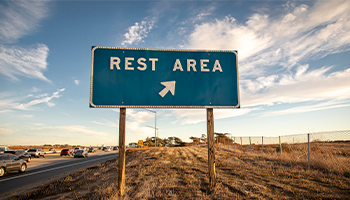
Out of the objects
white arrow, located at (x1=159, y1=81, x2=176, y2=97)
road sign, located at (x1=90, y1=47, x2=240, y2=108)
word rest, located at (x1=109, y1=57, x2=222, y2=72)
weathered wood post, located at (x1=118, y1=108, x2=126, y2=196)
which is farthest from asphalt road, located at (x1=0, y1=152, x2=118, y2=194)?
white arrow, located at (x1=159, y1=81, x2=176, y2=97)

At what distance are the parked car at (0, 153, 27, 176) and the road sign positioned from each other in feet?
48.0

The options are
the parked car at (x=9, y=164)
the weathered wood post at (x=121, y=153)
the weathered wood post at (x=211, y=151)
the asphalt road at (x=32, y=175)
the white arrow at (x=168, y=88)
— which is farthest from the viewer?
the parked car at (x=9, y=164)

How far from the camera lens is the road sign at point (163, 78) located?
6.48 metres

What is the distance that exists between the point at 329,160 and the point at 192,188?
8.82m

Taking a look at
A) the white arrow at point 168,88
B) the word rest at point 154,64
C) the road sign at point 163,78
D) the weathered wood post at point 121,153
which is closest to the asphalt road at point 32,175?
the weathered wood post at point 121,153

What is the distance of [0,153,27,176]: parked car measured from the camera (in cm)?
1541

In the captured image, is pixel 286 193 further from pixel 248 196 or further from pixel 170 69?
pixel 170 69

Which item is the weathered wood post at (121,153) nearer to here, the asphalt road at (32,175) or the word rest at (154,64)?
the word rest at (154,64)

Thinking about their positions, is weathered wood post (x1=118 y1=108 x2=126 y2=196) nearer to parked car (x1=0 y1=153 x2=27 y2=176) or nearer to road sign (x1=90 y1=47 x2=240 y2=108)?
road sign (x1=90 y1=47 x2=240 y2=108)

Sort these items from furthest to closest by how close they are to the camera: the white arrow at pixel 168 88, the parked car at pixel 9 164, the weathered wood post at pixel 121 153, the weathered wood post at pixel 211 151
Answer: the parked car at pixel 9 164 < the white arrow at pixel 168 88 < the weathered wood post at pixel 211 151 < the weathered wood post at pixel 121 153

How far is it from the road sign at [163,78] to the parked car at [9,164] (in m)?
14.6

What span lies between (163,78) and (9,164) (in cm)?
1661

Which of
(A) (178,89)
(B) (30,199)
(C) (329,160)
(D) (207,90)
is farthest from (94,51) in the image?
(C) (329,160)

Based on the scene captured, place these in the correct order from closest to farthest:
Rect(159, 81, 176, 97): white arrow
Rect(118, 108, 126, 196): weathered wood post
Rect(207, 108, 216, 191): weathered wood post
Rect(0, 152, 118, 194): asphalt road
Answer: Rect(118, 108, 126, 196): weathered wood post → Rect(207, 108, 216, 191): weathered wood post → Rect(159, 81, 176, 97): white arrow → Rect(0, 152, 118, 194): asphalt road
